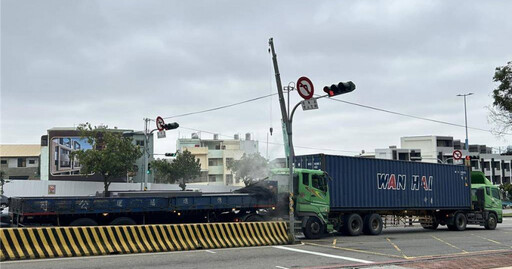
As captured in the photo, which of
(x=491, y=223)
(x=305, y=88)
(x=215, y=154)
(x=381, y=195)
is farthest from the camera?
(x=215, y=154)

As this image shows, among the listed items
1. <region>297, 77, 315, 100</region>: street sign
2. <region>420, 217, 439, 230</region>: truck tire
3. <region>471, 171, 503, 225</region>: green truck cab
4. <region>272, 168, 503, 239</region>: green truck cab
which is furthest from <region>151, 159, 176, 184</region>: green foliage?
<region>297, 77, 315, 100</region>: street sign

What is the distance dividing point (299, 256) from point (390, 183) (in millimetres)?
11082

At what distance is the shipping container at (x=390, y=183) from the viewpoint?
22.1 m

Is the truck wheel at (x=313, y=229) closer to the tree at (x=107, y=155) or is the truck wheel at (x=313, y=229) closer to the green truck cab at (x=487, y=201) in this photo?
the green truck cab at (x=487, y=201)

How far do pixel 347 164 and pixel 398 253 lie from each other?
24.2 feet

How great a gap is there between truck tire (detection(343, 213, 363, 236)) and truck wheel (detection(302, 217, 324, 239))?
2.04m

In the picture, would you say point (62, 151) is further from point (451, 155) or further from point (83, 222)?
point (451, 155)

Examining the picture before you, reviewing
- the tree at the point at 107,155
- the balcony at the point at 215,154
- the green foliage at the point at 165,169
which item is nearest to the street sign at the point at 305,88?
the tree at the point at 107,155

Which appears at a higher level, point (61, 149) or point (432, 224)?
point (61, 149)

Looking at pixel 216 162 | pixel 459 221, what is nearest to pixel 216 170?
pixel 216 162

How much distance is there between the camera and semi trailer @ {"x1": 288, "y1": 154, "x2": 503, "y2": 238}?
20.8 m

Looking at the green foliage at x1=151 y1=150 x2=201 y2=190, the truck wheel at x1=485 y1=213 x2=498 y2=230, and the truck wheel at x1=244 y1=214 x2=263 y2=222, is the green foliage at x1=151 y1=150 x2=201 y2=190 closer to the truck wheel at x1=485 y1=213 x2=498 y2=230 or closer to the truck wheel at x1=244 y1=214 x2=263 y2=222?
the truck wheel at x1=485 y1=213 x2=498 y2=230

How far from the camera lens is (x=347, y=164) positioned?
22.7 metres

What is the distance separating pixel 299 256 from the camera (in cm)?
1472
